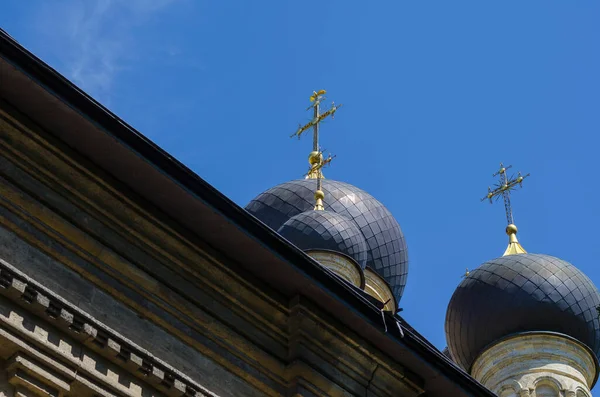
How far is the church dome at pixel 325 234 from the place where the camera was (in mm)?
20422

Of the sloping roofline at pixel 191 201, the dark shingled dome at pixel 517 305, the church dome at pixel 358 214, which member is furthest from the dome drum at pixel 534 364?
the sloping roofline at pixel 191 201

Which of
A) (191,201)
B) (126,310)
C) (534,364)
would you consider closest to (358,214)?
(534,364)

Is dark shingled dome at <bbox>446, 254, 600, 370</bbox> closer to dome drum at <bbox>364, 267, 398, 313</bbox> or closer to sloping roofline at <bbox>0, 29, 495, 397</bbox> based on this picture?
dome drum at <bbox>364, 267, 398, 313</bbox>

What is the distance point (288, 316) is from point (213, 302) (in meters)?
0.69

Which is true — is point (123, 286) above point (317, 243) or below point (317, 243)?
below

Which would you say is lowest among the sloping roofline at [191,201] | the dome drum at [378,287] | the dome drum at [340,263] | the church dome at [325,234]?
the sloping roofline at [191,201]

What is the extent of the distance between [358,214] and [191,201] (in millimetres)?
13385

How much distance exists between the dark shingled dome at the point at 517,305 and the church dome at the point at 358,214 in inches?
109

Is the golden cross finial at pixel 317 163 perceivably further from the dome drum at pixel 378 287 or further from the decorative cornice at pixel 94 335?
the decorative cornice at pixel 94 335

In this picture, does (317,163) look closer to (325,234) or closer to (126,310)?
(325,234)

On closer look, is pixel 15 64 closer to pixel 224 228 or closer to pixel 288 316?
pixel 224 228

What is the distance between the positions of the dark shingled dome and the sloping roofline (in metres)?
8.85

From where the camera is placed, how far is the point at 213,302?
967 cm

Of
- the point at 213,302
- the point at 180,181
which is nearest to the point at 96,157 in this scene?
the point at 180,181
